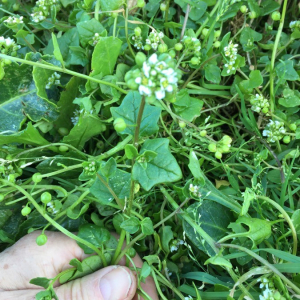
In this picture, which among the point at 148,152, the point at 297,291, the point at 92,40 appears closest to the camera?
the point at 148,152

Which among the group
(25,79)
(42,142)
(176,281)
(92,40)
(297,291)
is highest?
(92,40)

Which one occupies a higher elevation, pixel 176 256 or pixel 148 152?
pixel 148 152

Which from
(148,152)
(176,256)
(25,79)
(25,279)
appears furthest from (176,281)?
(25,79)

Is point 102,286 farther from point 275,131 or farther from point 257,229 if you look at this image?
point 275,131

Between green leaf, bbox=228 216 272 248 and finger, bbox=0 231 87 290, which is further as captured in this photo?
finger, bbox=0 231 87 290

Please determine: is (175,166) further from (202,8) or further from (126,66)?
(202,8)

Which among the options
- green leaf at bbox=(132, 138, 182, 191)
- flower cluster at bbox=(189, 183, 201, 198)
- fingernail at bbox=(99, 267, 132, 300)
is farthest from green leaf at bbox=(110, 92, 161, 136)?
fingernail at bbox=(99, 267, 132, 300)

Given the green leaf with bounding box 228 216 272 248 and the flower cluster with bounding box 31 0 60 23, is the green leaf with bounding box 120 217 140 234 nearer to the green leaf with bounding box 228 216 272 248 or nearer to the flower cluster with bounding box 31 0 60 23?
the green leaf with bounding box 228 216 272 248
